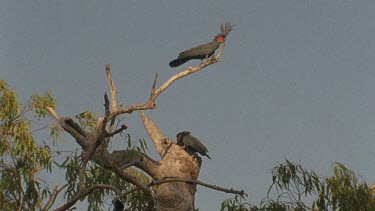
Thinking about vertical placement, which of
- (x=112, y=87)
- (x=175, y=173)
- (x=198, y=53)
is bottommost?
(x=175, y=173)

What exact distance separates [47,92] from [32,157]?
1.70m

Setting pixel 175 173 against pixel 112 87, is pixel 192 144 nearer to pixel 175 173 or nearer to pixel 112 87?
pixel 175 173

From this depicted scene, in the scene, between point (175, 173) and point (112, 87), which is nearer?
point (112, 87)

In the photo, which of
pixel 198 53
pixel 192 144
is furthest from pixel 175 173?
pixel 198 53

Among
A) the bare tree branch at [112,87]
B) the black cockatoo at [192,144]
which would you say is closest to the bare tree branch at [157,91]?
the bare tree branch at [112,87]

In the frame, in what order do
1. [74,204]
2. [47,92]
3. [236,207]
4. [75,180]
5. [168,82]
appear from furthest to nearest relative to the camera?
[47,92] < [236,207] < [168,82] < [75,180] < [74,204]

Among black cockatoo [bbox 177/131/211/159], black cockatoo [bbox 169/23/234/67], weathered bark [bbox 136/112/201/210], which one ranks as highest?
black cockatoo [bbox 169/23/234/67]

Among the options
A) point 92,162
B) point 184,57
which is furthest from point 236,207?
point 92,162

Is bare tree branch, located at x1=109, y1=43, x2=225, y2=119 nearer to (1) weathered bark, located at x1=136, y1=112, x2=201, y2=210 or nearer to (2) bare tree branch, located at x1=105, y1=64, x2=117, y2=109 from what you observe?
(2) bare tree branch, located at x1=105, y1=64, x2=117, y2=109

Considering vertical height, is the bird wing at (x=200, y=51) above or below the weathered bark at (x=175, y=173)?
above

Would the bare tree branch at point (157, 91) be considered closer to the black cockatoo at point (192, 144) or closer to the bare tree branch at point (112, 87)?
the bare tree branch at point (112, 87)

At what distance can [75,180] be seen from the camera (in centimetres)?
920

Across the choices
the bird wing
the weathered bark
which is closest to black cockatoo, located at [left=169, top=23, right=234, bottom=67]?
the bird wing

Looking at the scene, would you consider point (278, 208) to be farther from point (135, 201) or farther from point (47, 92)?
point (47, 92)
